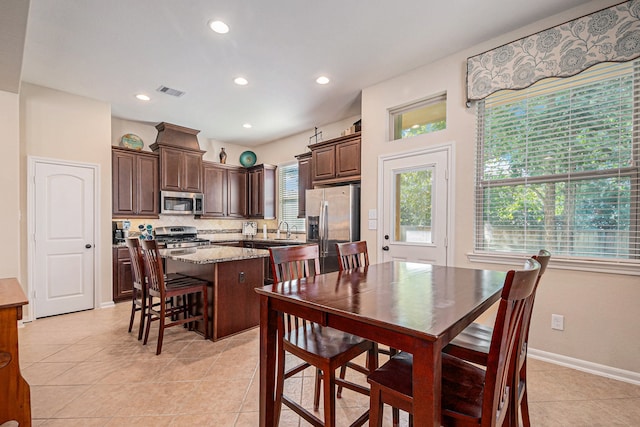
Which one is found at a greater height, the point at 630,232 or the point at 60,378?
the point at 630,232

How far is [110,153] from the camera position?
4203mm

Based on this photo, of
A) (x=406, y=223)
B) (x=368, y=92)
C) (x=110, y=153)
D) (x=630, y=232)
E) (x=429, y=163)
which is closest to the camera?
(x=630, y=232)

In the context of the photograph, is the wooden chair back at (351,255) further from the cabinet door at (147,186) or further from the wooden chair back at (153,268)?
the cabinet door at (147,186)

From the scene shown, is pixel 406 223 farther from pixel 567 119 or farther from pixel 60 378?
pixel 60 378

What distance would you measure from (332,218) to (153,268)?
231cm

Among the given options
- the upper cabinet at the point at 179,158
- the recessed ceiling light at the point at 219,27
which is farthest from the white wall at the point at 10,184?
the recessed ceiling light at the point at 219,27

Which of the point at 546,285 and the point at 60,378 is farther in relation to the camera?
the point at 546,285

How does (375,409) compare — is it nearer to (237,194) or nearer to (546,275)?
(546,275)

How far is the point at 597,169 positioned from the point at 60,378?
4539 mm

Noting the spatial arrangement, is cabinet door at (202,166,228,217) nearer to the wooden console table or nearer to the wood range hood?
the wood range hood

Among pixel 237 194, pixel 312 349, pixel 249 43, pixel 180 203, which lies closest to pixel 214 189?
pixel 237 194

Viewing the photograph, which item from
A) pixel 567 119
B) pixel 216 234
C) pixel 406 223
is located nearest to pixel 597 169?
pixel 567 119

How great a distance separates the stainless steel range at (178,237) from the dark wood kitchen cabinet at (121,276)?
1.72 feet

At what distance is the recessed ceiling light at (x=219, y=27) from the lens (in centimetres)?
250
